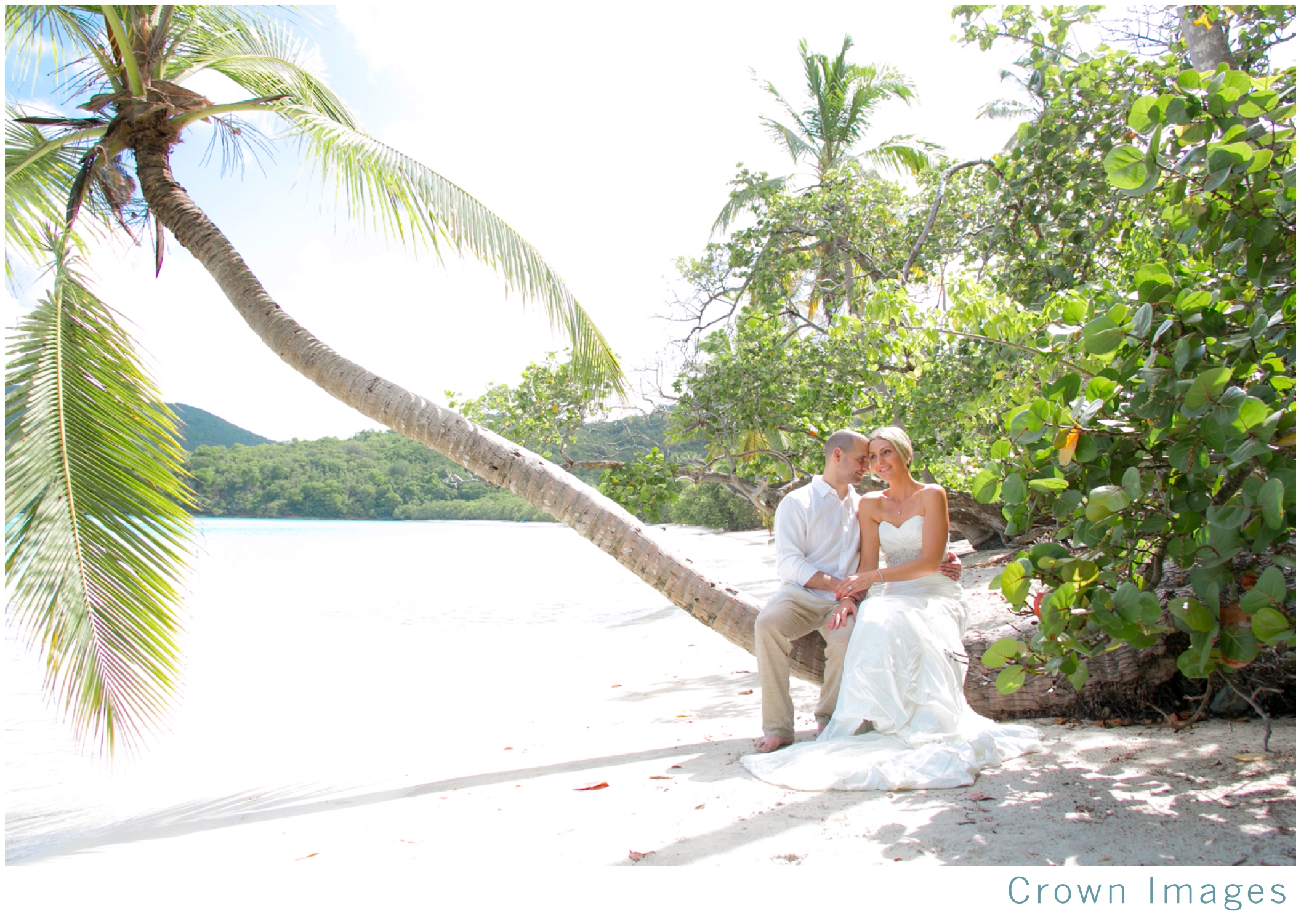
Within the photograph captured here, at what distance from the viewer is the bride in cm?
298

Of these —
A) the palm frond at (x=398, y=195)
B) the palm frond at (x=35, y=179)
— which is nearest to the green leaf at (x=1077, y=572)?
the palm frond at (x=398, y=195)

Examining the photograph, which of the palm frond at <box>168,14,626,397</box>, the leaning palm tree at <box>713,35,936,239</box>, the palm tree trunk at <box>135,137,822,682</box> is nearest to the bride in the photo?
the palm tree trunk at <box>135,137,822,682</box>

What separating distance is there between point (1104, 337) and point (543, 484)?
2648 millimetres

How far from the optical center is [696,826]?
106 inches

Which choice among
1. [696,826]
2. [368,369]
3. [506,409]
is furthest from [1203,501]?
[506,409]

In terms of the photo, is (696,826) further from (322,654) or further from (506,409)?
(322,654)

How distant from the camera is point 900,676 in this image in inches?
129

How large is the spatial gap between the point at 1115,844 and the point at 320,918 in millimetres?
2567

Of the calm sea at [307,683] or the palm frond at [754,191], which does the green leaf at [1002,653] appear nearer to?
the calm sea at [307,683]

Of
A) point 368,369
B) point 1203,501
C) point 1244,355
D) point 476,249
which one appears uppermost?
point 476,249

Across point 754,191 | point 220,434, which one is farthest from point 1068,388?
point 220,434

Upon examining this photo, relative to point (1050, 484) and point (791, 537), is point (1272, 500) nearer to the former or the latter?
point (1050, 484)

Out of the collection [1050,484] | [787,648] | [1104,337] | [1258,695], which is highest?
[1104,337]

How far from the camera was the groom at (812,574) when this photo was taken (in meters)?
3.56
